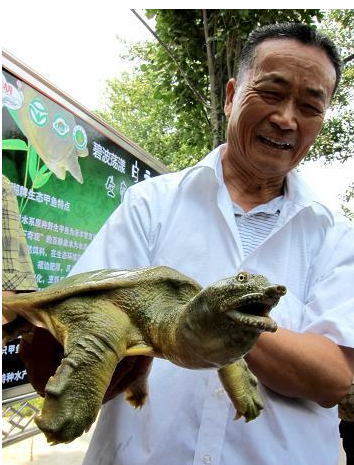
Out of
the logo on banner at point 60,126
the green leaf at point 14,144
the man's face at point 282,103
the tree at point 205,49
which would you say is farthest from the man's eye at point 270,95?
the tree at point 205,49

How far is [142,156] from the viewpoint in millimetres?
3402

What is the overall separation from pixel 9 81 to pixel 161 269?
1.52 m

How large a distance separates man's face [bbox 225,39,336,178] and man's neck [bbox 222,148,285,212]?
6cm

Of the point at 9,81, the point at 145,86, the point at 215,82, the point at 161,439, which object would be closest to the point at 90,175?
the point at 9,81

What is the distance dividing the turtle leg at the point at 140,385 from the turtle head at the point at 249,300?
35 centimetres

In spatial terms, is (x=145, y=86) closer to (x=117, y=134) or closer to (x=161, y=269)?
(x=117, y=134)

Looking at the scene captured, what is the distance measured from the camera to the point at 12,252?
169 cm

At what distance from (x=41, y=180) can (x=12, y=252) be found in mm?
639

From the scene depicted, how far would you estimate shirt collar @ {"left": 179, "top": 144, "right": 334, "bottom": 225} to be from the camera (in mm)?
1407

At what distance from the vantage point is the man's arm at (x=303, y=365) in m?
1.02

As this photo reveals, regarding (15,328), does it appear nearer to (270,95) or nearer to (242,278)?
(242,278)

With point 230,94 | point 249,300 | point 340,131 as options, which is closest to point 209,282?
point 249,300

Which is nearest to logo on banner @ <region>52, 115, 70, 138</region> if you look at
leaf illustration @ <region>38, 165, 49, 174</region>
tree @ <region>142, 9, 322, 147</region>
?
leaf illustration @ <region>38, 165, 49, 174</region>

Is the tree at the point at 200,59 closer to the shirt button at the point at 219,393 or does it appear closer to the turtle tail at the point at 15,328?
the shirt button at the point at 219,393
